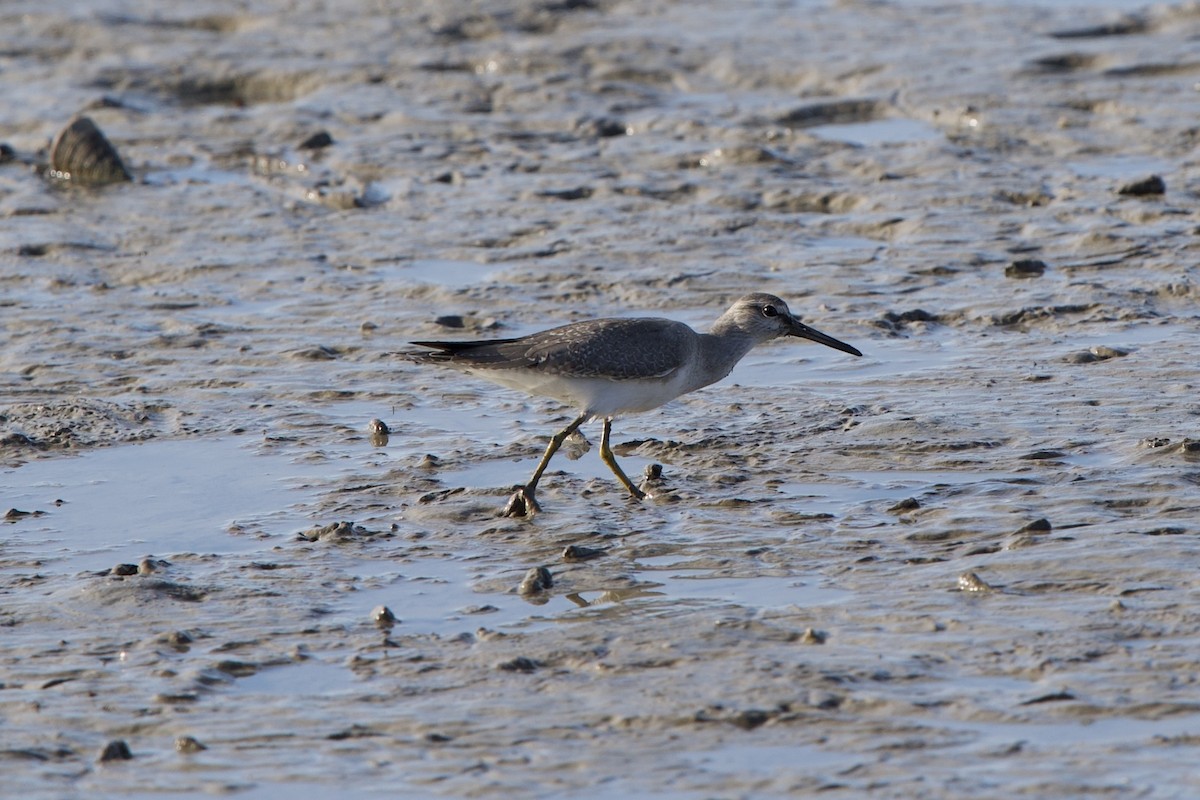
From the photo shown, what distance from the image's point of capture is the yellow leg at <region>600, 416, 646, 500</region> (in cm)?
759

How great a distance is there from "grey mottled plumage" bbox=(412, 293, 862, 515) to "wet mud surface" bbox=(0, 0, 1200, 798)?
0.36 metres

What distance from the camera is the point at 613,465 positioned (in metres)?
7.69

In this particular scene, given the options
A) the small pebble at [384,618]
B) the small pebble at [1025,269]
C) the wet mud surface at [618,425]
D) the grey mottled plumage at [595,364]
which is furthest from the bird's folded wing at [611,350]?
the small pebble at [1025,269]

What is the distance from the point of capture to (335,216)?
1198 centimetres

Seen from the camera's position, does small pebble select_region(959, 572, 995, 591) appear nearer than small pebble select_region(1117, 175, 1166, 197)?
Result: Yes

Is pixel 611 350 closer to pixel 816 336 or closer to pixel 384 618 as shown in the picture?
pixel 816 336

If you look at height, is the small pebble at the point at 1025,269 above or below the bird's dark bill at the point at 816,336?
below

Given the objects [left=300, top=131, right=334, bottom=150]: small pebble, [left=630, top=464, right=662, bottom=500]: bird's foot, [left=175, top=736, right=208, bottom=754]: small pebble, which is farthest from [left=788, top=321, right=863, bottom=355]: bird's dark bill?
[left=300, top=131, right=334, bottom=150]: small pebble

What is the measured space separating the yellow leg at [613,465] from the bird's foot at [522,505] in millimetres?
423

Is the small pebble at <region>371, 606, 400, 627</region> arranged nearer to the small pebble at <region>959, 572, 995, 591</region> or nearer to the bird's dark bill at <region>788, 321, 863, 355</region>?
the small pebble at <region>959, 572, 995, 591</region>

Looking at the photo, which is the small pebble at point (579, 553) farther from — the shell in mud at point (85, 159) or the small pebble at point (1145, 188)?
the shell in mud at point (85, 159)

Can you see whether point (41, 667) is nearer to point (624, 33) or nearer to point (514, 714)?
point (514, 714)

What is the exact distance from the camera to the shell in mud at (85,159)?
13.0 meters

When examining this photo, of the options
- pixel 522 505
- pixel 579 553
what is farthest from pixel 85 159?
pixel 579 553
